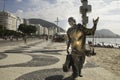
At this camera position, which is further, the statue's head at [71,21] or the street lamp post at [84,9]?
the street lamp post at [84,9]

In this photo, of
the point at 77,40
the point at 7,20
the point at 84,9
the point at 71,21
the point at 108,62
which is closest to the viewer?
the point at 77,40

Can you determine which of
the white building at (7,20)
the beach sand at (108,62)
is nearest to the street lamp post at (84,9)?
the beach sand at (108,62)

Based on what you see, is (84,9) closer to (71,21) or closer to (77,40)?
(71,21)

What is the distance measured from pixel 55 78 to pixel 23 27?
14111cm

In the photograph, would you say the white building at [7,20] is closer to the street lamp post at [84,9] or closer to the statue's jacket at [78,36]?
the street lamp post at [84,9]

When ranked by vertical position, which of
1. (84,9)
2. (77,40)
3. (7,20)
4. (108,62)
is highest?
(7,20)

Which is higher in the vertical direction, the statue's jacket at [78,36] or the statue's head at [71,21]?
the statue's head at [71,21]

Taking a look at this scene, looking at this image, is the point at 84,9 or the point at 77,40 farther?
the point at 84,9

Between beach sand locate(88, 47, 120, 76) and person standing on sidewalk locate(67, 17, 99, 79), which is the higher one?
person standing on sidewalk locate(67, 17, 99, 79)

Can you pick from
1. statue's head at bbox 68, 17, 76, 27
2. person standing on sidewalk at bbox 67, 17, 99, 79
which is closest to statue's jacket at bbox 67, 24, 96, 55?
person standing on sidewalk at bbox 67, 17, 99, 79

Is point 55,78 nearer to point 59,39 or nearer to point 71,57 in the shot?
point 71,57

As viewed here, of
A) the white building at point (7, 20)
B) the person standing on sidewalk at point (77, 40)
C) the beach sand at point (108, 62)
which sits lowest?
the beach sand at point (108, 62)

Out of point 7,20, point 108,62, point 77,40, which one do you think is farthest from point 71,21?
point 7,20

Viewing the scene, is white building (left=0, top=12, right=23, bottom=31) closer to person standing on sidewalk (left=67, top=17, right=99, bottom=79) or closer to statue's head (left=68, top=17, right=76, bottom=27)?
statue's head (left=68, top=17, right=76, bottom=27)
